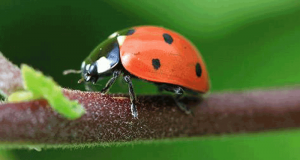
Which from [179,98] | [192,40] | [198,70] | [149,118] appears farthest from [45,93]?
[192,40]

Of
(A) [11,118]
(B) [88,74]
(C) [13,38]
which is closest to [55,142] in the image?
(A) [11,118]

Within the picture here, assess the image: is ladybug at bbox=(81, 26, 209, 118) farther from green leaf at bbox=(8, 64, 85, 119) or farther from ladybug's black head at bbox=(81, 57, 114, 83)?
green leaf at bbox=(8, 64, 85, 119)

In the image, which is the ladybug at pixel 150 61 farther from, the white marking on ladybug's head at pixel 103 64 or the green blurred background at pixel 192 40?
the green blurred background at pixel 192 40

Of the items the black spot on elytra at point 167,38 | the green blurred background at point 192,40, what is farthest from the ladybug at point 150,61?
the green blurred background at point 192,40

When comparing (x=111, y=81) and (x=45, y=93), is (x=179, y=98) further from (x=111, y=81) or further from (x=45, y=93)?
(x=45, y=93)

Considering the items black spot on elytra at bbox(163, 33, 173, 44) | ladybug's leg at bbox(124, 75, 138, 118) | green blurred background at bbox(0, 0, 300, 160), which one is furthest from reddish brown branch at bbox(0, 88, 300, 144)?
green blurred background at bbox(0, 0, 300, 160)

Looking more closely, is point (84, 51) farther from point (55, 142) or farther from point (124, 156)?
point (55, 142)
